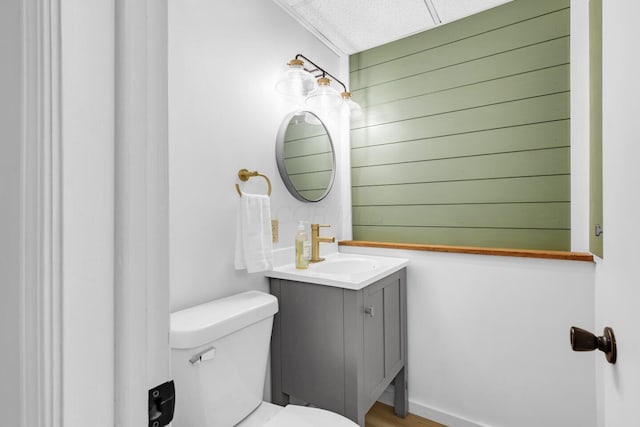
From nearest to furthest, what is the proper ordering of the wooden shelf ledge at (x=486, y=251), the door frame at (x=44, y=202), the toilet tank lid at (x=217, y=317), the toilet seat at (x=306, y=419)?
the door frame at (x=44, y=202), the toilet tank lid at (x=217, y=317), the toilet seat at (x=306, y=419), the wooden shelf ledge at (x=486, y=251)

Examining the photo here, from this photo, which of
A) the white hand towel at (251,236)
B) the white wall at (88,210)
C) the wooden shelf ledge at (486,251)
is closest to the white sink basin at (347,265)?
the wooden shelf ledge at (486,251)

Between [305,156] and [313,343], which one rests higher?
[305,156]

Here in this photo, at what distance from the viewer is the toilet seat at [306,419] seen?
109cm

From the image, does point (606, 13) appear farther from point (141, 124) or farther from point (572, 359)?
point (572, 359)

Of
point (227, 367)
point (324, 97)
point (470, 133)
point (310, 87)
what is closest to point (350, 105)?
point (324, 97)

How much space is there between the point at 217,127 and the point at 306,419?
1.15 m

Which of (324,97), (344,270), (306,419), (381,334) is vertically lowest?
(306,419)

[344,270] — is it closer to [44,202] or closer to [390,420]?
[390,420]

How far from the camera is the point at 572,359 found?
145 cm

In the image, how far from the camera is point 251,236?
135 centimetres

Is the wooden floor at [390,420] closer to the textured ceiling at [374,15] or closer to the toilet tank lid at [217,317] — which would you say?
the toilet tank lid at [217,317]

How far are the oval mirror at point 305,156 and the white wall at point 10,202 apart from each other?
4.13ft

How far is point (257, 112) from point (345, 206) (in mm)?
926

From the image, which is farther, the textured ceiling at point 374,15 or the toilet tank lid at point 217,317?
the textured ceiling at point 374,15
